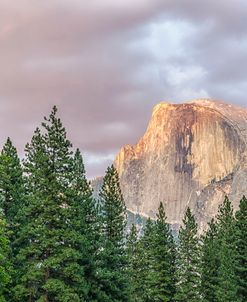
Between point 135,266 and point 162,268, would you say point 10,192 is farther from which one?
point 135,266

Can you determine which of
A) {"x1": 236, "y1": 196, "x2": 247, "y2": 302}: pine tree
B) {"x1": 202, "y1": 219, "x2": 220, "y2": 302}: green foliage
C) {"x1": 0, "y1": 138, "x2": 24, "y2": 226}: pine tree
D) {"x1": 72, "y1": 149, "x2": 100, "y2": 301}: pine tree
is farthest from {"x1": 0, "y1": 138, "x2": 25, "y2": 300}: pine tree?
{"x1": 202, "y1": 219, "x2": 220, "y2": 302}: green foliage

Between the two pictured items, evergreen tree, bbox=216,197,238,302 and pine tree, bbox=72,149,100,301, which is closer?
pine tree, bbox=72,149,100,301

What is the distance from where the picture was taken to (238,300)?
6681cm

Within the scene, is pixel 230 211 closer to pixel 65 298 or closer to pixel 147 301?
pixel 147 301

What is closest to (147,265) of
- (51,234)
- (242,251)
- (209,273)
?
(209,273)

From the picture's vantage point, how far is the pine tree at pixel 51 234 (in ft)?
134

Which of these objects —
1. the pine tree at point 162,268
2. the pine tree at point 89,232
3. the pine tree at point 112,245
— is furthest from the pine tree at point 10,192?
the pine tree at point 162,268

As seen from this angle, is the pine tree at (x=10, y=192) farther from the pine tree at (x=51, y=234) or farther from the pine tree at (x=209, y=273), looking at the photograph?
the pine tree at (x=209, y=273)

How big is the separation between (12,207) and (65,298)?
997 cm

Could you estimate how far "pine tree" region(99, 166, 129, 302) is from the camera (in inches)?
2077

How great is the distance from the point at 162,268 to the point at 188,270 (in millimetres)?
3721

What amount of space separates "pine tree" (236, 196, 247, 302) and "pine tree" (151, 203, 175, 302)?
8.67 m

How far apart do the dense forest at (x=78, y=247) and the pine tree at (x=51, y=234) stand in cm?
7

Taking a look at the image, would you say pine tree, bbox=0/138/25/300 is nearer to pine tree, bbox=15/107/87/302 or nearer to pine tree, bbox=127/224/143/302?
pine tree, bbox=15/107/87/302
